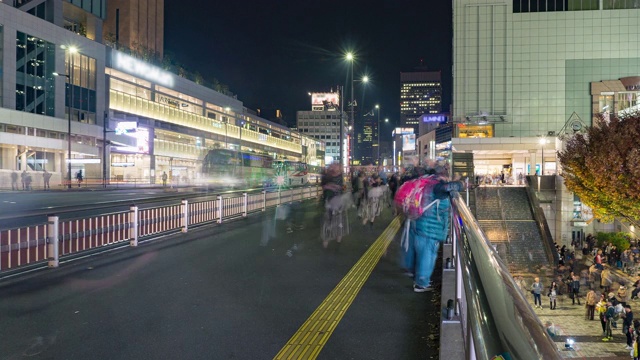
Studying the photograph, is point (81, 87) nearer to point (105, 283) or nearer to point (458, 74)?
point (458, 74)

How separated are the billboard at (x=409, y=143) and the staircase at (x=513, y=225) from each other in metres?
66.5

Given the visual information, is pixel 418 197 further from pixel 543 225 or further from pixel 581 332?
pixel 543 225

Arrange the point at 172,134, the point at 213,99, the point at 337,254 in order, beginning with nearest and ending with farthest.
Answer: the point at 337,254 → the point at 172,134 → the point at 213,99

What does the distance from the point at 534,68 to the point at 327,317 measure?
6170 cm

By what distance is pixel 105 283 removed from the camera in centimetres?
759

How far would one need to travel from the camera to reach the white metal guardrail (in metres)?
8.27

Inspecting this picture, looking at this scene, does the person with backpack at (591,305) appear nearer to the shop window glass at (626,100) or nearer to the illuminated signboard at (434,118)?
the shop window glass at (626,100)

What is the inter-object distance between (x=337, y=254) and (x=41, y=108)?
144ft

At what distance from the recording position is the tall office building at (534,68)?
5753cm

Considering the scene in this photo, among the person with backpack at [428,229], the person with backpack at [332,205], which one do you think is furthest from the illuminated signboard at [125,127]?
the person with backpack at [428,229]

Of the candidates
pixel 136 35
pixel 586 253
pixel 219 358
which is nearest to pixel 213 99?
pixel 136 35

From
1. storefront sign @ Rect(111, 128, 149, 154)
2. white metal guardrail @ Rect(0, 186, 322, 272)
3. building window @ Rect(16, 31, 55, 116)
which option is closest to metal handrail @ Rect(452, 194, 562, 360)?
white metal guardrail @ Rect(0, 186, 322, 272)

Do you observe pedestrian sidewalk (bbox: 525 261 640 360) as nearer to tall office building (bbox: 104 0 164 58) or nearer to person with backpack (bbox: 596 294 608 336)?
person with backpack (bbox: 596 294 608 336)

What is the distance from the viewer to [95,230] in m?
10.2
